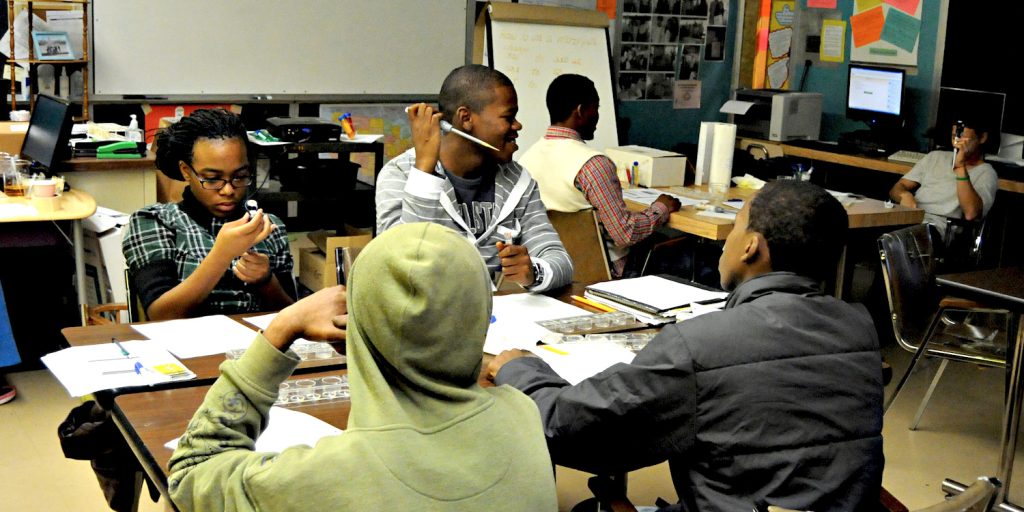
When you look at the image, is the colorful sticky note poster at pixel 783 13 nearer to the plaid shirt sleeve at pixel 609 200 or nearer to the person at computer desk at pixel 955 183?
the person at computer desk at pixel 955 183

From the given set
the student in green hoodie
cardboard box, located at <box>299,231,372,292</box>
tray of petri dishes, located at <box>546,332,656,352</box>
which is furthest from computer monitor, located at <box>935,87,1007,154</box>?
the student in green hoodie

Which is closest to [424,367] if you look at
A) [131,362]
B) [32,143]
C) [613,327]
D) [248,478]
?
[248,478]

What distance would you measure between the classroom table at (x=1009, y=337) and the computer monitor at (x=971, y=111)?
243cm

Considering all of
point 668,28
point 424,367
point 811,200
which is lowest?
point 424,367

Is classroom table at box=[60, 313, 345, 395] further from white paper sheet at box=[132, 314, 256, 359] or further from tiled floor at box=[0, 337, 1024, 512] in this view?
tiled floor at box=[0, 337, 1024, 512]

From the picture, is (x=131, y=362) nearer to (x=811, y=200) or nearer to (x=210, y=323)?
(x=210, y=323)

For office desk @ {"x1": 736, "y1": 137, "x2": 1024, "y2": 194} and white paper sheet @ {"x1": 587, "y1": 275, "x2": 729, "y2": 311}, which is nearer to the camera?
white paper sheet @ {"x1": 587, "y1": 275, "x2": 729, "y2": 311}

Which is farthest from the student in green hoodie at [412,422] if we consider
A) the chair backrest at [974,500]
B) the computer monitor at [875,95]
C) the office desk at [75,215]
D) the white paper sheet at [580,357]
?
the computer monitor at [875,95]

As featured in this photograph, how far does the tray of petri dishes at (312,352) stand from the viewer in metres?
2.12

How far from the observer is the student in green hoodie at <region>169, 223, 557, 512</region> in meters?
1.12

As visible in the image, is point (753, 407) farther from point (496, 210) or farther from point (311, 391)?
point (496, 210)

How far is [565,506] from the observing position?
3.07m

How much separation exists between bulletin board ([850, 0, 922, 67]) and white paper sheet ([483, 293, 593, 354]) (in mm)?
4588

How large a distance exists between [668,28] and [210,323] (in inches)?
201
